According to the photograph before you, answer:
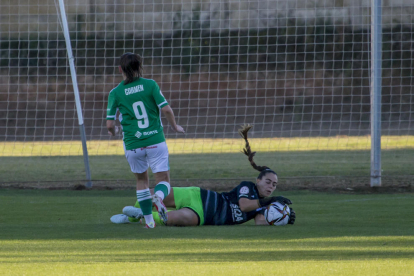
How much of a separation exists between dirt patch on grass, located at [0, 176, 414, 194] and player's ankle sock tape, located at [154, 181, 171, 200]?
14.3ft

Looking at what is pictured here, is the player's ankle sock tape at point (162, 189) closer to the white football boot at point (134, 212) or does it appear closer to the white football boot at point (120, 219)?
the white football boot at point (134, 212)

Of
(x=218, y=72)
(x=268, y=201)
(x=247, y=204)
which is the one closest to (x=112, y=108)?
(x=247, y=204)

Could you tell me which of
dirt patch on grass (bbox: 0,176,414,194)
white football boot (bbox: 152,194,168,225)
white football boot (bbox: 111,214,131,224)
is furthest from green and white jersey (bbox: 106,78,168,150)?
dirt patch on grass (bbox: 0,176,414,194)

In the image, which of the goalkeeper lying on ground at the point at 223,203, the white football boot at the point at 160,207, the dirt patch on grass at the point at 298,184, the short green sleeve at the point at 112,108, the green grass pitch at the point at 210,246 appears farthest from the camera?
the dirt patch on grass at the point at 298,184

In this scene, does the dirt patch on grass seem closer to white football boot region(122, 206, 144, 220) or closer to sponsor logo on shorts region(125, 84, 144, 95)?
white football boot region(122, 206, 144, 220)

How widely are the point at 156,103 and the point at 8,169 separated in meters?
9.66

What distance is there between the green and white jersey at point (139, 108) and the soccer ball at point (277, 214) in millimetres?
1207

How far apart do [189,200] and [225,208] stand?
35cm

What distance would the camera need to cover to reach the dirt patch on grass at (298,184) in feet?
31.3

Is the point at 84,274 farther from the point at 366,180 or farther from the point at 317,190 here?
the point at 366,180

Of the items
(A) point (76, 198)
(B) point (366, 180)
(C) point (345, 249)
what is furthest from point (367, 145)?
(C) point (345, 249)

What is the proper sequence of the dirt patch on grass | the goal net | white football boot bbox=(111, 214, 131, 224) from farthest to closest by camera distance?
1. the goal net
2. the dirt patch on grass
3. white football boot bbox=(111, 214, 131, 224)

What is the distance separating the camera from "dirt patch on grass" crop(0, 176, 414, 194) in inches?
375

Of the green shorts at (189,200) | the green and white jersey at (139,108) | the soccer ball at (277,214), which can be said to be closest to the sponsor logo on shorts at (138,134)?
the green and white jersey at (139,108)
